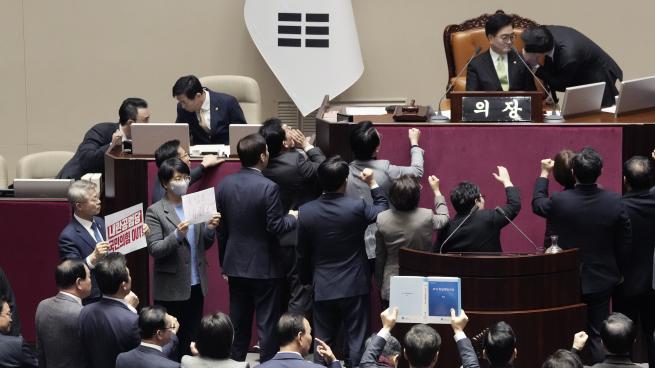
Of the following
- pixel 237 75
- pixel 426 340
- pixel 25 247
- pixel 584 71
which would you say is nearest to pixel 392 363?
pixel 426 340

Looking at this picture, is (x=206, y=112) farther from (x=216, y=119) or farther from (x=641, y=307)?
(x=641, y=307)

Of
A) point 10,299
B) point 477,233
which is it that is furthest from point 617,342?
point 10,299

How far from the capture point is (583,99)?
8227 mm

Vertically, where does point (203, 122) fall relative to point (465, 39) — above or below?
below

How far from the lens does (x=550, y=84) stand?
9.05m

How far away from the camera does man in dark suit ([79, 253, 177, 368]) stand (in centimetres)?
630

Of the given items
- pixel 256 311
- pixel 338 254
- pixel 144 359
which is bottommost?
pixel 256 311

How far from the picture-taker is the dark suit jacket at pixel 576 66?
8945mm

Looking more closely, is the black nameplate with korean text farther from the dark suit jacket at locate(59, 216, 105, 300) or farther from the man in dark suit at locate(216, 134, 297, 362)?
the dark suit jacket at locate(59, 216, 105, 300)

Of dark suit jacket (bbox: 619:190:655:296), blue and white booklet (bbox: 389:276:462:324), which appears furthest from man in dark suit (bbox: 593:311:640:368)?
dark suit jacket (bbox: 619:190:655:296)

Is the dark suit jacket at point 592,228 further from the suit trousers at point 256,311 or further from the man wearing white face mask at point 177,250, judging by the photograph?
the man wearing white face mask at point 177,250

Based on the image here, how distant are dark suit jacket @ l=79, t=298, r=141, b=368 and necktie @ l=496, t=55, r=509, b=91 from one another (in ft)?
10.7

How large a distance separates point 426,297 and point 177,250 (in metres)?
1.55

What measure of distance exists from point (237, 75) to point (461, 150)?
338 cm
